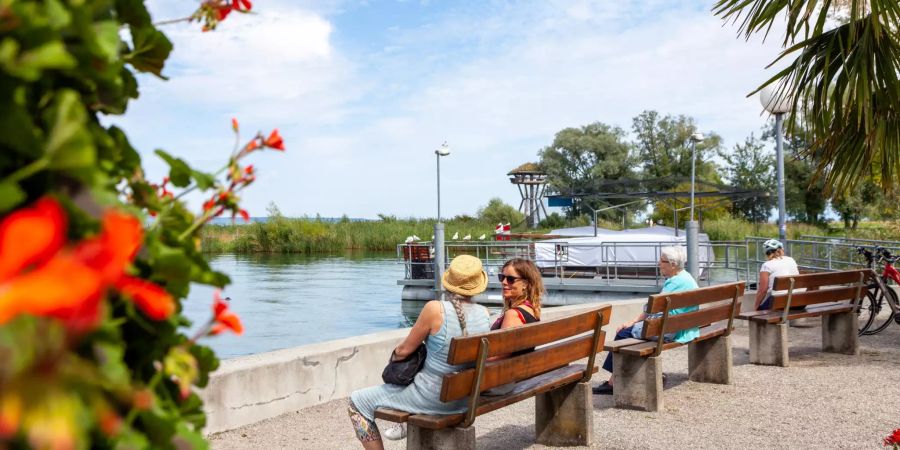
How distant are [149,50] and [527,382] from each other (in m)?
3.78

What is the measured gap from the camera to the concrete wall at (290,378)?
5539mm

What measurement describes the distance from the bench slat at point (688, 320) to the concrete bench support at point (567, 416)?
117 centimetres

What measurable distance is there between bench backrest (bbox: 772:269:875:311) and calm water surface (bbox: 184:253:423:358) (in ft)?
26.3

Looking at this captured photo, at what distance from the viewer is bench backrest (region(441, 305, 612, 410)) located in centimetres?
398

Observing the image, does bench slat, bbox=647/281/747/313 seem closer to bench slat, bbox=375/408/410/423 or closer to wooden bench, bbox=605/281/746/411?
wooden bench, bbox=605/281/746/411

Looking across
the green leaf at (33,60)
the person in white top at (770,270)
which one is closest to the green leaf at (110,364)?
the green leaf at (33,60)

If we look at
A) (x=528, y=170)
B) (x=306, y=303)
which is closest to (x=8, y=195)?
(x=306, y=303)

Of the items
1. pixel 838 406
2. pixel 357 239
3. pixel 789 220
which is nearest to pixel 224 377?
pixel 838 406

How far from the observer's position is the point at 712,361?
23.3 feet

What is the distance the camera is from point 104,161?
1.04m

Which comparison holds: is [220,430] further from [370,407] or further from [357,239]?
[357,239]

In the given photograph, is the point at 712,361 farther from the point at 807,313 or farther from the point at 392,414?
the point at 392,414

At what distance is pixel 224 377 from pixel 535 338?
7.06ft

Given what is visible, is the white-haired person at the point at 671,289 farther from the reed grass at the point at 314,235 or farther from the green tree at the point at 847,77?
the reed grass at the point at 314,235
